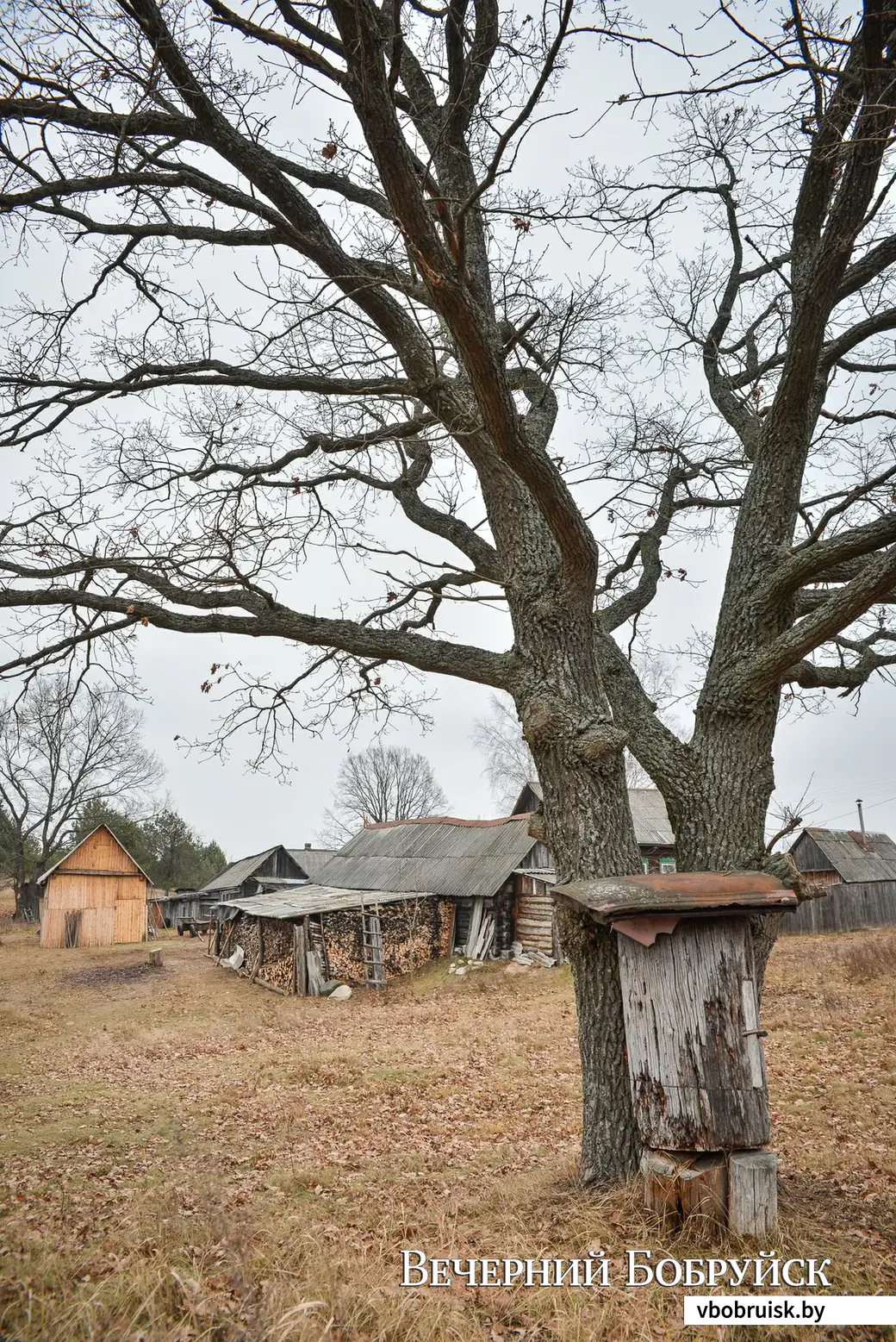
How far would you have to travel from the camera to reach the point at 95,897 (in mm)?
33469

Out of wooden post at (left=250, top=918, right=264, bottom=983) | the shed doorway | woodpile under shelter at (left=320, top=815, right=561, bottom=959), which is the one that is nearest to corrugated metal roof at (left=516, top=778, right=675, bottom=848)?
→ woodpile under shelter at (left=320, top=815, right=561, bottom=959)

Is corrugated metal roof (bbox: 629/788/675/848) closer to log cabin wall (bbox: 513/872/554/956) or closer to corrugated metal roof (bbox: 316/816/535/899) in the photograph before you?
corrugated metal roof (bbox: 316/816/535/899)

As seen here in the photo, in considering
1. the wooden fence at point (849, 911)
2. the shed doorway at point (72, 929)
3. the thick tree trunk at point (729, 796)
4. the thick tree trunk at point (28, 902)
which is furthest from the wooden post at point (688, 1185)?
the thick tree trunk at point (28, 902)

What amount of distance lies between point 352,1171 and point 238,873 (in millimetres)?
37541

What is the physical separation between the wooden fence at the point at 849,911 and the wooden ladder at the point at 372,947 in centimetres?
1455

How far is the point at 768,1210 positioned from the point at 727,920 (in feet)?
4.37

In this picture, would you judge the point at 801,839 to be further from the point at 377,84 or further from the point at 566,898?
the point at 377,84

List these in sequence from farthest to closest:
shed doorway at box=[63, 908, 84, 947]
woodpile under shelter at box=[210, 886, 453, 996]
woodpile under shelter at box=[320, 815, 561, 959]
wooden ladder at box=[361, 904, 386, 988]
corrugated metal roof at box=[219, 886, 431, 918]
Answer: shed doorway at box=[63, 908, 84, 947] < woodpile under shelter at box=[320, 815, 561, 959] < corrugated metal roof at box=[219, 886, 431, 918] < wooden ladder at box=[361, 904, 386, 988] < woodpile under shelter at box=[210, 886, 453, 996]

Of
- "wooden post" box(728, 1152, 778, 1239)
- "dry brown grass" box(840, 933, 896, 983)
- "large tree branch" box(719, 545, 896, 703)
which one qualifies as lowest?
"dry brown grass" box(840, 933, 896, 983)

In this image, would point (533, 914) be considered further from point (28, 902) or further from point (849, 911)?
point (28, 902)

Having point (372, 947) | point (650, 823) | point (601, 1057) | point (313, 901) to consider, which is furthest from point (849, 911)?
point (601, 1057)

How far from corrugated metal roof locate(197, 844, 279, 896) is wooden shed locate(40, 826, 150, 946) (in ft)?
17.9

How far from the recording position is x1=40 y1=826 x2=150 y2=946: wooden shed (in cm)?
3216

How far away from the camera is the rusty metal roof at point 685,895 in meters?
3.91
